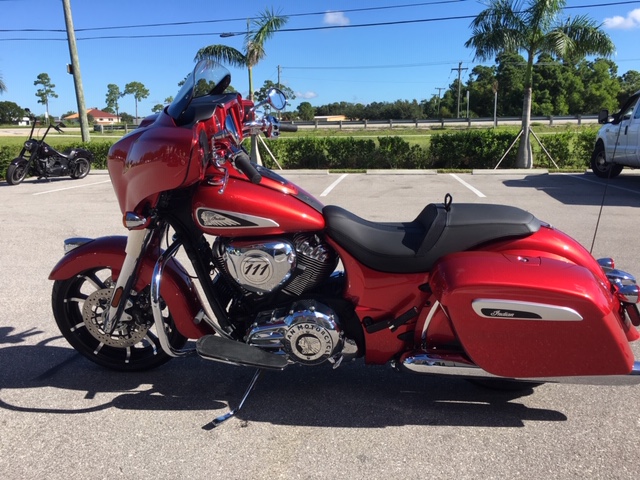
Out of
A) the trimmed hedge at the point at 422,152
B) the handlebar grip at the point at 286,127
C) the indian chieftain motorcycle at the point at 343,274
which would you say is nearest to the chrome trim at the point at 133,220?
the indian chieftain motorcycle at the point at 343,274

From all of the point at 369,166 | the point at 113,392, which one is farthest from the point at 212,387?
the point at 369,166

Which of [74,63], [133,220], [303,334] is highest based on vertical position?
[74,63]

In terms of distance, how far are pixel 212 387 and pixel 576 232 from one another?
5477 mm

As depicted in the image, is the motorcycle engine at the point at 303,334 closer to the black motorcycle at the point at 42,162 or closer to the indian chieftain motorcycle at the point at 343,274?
the indian chieftain motorcycle at the point at 343,274

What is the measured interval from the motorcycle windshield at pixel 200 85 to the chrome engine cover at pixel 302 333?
1.15 metres

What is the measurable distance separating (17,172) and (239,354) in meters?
11.6

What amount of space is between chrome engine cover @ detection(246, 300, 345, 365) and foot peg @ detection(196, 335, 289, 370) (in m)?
0.05

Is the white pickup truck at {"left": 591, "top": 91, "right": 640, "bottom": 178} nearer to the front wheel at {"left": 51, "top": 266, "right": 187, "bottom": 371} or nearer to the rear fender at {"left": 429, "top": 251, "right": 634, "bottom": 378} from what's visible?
the rear fender at {"left": 429, "top": 251, "right": 634, "bottom": 378}

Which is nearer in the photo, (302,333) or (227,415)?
(302,333)

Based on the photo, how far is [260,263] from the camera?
8.42ft

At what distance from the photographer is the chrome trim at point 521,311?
2.28m

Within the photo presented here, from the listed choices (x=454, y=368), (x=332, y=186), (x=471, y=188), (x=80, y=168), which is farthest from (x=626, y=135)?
(x=80, y=168)

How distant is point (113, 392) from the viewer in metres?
3.04

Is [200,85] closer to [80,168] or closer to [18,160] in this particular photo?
[18,160]
